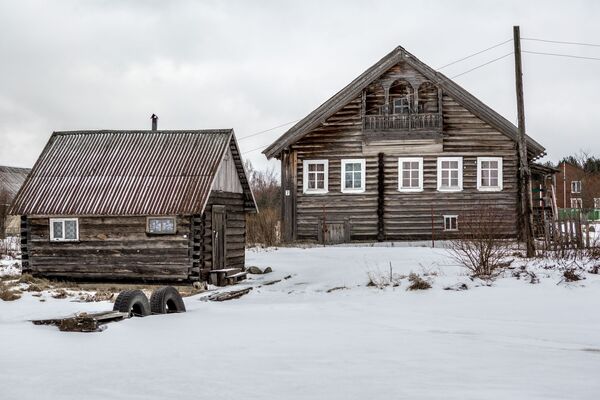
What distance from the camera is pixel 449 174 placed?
2694 cm

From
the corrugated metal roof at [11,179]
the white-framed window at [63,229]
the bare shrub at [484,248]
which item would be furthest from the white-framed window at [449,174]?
the corrugated metal roof at [11,179]

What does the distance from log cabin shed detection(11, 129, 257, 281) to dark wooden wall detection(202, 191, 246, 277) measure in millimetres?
32

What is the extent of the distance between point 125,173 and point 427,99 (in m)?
13.4

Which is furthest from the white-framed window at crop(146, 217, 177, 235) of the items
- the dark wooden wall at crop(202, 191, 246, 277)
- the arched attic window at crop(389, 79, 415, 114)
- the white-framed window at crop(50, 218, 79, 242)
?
the arched attic window at crop(389, 79, 415, 114)

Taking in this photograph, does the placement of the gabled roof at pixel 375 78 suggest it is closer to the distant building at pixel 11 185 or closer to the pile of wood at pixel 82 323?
the pile of wood at pixel 82 323

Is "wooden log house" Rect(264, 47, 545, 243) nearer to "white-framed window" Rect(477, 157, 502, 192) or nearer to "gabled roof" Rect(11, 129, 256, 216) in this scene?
"white-framed window" Rect(477, 157, 502, 192)

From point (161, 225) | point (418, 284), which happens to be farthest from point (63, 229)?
point (418, 284)

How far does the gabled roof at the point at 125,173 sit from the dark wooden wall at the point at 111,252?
493 millimetres

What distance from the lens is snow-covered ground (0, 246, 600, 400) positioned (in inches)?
240

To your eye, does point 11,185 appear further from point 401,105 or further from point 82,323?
point 82,323

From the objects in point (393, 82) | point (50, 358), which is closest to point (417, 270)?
point (50, 358)

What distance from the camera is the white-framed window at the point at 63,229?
18.5m

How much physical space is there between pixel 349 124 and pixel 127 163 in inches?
429

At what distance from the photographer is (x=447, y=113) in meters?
26.8
